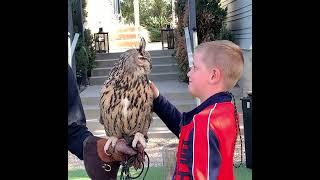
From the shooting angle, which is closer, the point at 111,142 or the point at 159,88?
the point at 111,142

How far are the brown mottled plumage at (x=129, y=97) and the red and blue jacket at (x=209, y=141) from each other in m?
0.20

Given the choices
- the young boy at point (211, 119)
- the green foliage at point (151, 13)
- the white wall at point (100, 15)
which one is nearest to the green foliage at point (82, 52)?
the white wall at point (100, 15)

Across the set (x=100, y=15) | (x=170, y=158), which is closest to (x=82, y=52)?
(x=100, y=15)

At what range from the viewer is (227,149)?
1.45 meters

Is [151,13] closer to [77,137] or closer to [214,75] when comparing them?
[77,137]

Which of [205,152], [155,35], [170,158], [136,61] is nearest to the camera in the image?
[205,152]

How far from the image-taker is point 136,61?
1.60 meters

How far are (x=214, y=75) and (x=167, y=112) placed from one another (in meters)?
0.32

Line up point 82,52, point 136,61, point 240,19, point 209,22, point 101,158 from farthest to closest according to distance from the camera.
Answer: point 209,22 < point 240,19 < point 82,52 < point 101,158 < point 136,61
